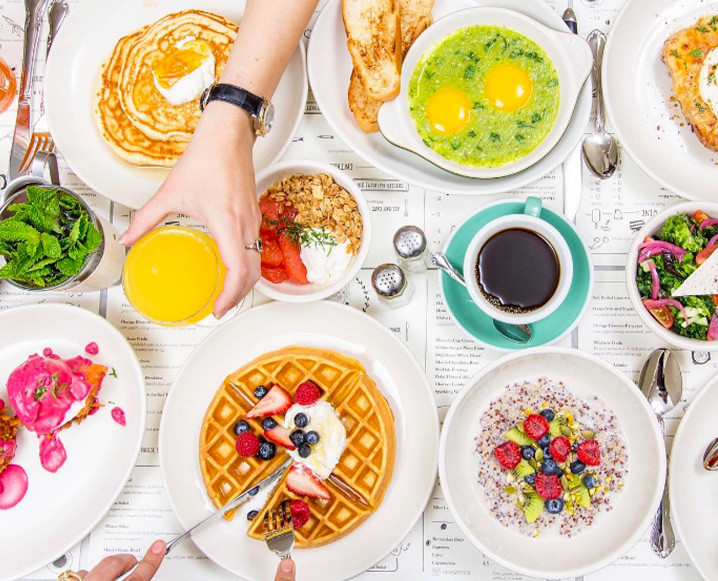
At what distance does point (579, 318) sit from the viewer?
68.9 inches

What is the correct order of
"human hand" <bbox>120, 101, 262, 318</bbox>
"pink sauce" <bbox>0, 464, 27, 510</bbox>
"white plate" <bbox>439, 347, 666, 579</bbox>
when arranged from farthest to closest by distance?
1. "pink sauce" <bbox>0, 464, 27, 510</bbox>
2. "white plate" <bbox>439, 347, 666, 579</bbox>
3. "human hand" <bbox>120, 101, 262, 318</bbox>

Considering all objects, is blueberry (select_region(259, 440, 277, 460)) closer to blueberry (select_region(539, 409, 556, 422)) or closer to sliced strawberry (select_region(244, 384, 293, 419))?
sliced strawberry (select_region(244, 384, 293, 419))

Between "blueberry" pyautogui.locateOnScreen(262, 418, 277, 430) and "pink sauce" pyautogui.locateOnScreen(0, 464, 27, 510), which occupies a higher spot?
"blueberry" pyautogui.locateOnScreen(262, 418, 277, 430)

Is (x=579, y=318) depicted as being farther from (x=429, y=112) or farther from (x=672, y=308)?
(x=429, y=112)

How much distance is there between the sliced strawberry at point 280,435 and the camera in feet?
5.73

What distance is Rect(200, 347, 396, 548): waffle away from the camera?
176 cm

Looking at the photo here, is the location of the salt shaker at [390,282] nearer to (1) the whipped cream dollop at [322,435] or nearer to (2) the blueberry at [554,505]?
(1) the whipped cream dollop at [322,435]

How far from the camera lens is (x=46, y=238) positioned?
1677mm

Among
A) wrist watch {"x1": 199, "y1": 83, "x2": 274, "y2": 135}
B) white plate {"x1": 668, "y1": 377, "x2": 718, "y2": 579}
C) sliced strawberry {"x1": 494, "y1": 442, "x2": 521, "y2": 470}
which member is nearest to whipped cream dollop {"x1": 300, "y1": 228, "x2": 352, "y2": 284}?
wrist watch {"x1": 199, "y1": 83, "x2": 274, "y2": 135}

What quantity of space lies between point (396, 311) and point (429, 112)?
1.95ft

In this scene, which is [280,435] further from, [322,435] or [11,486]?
[11,486]

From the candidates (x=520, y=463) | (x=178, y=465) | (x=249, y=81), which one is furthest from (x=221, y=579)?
(x=249, y=81)

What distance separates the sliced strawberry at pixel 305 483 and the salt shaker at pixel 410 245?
25.7 inches

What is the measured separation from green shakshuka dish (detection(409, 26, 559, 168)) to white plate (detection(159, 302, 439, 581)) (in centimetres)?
58
